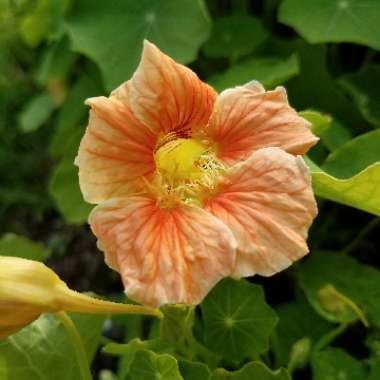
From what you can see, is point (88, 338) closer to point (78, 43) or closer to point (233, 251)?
point (233, 251)

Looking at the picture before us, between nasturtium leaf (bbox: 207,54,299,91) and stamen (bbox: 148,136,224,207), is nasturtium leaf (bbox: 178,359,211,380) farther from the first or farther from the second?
nasturtium leaf (bbox: 207,54,299,91)

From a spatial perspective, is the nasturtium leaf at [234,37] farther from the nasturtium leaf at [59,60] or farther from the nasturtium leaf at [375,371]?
the nasturtium leaf at [375,371]

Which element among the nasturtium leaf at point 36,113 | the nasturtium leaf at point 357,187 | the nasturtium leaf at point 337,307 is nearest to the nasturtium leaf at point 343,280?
the nasturtium leaf at point 337,307

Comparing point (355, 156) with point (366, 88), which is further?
point (366, 88)

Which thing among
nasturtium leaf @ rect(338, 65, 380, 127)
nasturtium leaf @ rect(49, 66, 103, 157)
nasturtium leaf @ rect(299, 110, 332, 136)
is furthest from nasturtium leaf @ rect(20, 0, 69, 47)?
nasturtium leaf @ rect(299, 110, 332, 136)

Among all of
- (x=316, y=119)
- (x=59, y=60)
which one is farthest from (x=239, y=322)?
(x=59, y=60)

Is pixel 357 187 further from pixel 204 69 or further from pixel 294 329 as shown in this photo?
pixel 204 69
